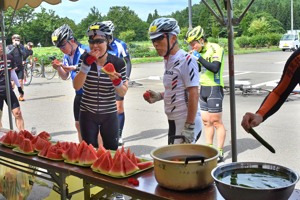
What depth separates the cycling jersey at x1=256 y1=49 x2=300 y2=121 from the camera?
2.37 metres

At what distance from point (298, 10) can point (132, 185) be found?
212ft

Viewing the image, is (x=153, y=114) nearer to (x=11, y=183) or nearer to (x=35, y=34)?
(x=11, y=183)

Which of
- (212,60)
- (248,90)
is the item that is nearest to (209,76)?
(212,60)

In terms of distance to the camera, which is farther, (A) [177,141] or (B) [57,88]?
(B) [57,88]

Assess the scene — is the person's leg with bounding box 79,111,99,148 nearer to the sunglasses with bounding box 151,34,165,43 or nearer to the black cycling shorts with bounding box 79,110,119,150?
the black cycling shorts with bounding box 79,110,119,150

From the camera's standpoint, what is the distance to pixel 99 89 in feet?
13.4

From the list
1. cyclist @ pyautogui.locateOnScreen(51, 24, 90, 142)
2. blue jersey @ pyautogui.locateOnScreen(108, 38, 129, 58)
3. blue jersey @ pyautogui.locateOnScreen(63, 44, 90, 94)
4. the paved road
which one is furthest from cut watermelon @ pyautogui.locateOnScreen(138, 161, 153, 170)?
blue jersey @ pyautogui.locateOnScreen(108, 38, 129, 58)

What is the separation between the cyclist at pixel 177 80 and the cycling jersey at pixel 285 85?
35.3 inches

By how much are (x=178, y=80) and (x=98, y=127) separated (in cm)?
119

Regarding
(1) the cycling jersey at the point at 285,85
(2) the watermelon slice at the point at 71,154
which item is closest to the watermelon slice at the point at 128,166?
(2) the watermelon slice at the point at 71,154

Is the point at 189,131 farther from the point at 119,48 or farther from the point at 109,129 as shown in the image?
the point at 119,48

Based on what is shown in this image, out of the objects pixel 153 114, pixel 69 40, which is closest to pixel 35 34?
pixel 153 114

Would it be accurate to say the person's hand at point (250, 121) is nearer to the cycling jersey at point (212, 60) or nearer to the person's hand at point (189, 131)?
the person's hand at point (189, 131)

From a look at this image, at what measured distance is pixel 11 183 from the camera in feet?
14.5
